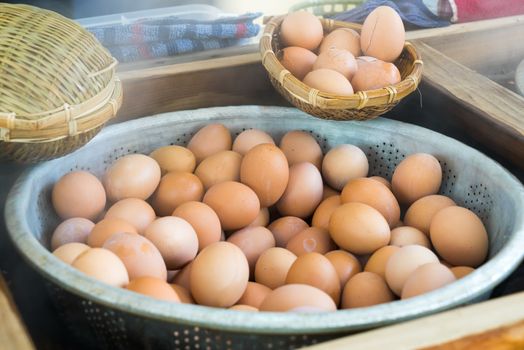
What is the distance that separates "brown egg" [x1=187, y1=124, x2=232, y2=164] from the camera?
44.1 inches

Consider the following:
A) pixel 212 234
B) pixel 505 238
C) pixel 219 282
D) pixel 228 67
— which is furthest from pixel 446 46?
pixel 219 282

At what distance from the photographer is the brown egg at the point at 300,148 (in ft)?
3.70

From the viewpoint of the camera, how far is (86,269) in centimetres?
75

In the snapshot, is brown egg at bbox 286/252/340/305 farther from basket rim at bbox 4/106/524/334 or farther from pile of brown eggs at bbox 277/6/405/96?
pile of brown eggs at bbox 277/6/405/96

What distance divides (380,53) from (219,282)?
1.93 ft

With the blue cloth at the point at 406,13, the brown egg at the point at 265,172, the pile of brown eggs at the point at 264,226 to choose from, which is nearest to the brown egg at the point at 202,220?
the pile of brown eggs at the point at 264,226

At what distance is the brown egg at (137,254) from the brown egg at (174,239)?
0.04 metres

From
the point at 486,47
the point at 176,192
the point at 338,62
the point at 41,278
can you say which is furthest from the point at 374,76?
the point at 41,278

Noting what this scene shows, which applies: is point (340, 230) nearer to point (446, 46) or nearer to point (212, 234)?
point (212, 234)

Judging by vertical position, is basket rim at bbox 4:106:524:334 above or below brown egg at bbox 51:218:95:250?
above

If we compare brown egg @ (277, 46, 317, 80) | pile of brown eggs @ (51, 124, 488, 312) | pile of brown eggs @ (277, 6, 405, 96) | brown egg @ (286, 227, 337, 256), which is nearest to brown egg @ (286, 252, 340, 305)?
pile of brown eggs @ (51, 124, 488, 312)

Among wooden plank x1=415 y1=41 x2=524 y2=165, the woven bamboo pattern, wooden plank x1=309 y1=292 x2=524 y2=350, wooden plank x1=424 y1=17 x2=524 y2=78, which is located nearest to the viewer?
wooden plank x1=309 y1=292 x2=524 y2=350

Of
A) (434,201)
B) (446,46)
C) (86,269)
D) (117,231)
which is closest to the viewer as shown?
(86,269)

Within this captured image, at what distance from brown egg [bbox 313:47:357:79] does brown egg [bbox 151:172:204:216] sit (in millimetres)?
311
